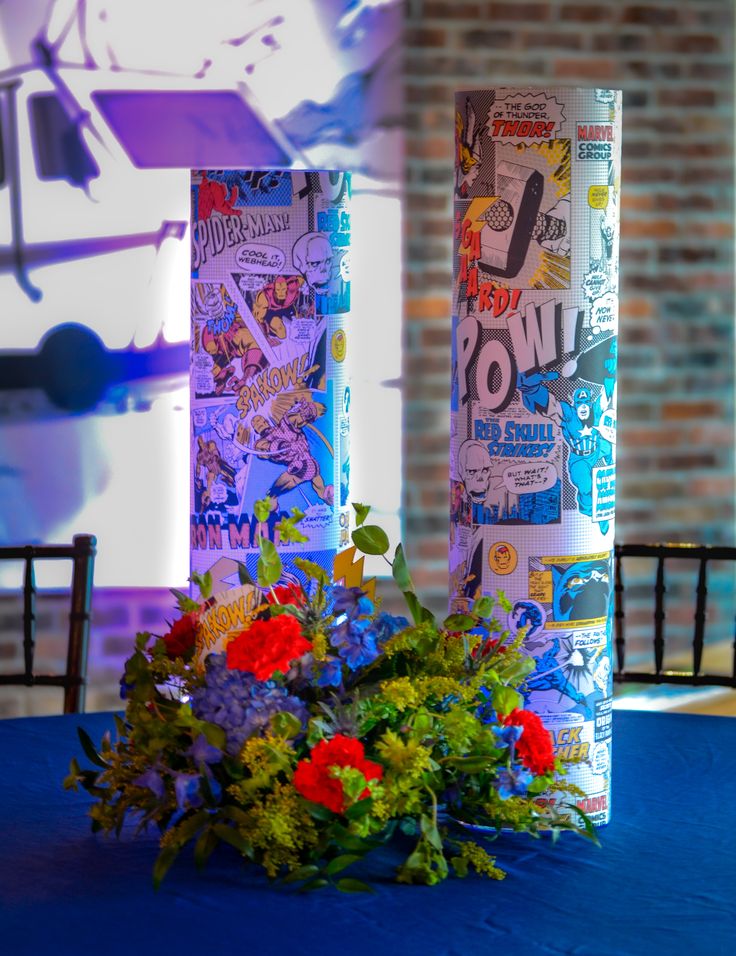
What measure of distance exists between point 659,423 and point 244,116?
3.69 feet

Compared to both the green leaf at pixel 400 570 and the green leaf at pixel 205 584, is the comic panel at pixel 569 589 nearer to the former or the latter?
the green leaf at pixel 400 570

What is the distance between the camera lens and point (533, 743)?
1.02 meters

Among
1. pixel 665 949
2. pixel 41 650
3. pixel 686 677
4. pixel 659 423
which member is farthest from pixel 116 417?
pixel 665 949

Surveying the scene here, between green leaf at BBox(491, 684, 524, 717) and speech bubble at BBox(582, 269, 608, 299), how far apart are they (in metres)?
0.30

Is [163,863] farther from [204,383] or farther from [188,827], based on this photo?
[204,383]

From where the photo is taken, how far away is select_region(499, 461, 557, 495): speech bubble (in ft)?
3.49

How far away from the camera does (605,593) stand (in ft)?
3.59

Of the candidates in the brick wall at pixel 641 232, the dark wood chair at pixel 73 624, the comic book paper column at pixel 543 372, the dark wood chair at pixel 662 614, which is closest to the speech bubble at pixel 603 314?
the comic book paper column at pixel 543 372

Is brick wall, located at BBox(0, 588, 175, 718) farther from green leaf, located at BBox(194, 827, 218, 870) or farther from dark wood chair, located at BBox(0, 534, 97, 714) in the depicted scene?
green leaf, located at BBox(194, 827, 218, 870)

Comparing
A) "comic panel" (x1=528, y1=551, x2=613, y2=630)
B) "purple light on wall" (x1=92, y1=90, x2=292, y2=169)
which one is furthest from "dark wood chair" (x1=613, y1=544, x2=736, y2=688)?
"purple light on wall" (x1=92, y1=90, x2=292, y2=169)

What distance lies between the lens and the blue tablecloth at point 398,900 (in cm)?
89

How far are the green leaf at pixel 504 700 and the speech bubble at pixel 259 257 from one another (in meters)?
0.41

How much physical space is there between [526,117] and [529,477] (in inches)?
10.6

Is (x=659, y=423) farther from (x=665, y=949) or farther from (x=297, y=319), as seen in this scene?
(x=665, y=949)
